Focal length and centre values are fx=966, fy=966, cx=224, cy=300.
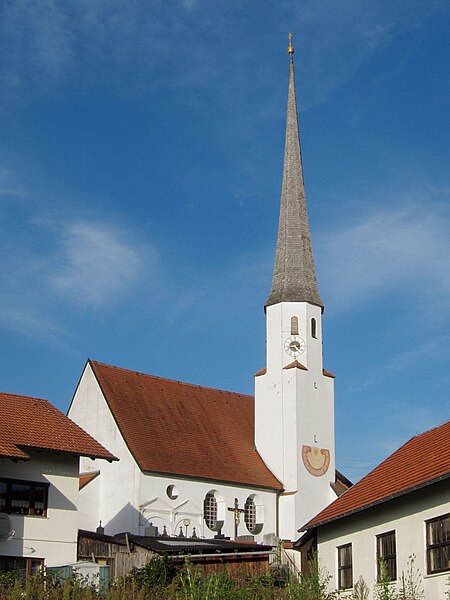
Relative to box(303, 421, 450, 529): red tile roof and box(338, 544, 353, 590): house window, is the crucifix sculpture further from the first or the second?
box(338, 544, 353, 590): house window

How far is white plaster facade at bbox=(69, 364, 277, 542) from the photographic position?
42625mm

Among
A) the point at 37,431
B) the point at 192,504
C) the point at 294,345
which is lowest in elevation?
the point at 192,504

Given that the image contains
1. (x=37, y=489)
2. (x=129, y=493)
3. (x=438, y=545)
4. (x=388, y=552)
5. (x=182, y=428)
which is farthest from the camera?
(x=182, y=428)

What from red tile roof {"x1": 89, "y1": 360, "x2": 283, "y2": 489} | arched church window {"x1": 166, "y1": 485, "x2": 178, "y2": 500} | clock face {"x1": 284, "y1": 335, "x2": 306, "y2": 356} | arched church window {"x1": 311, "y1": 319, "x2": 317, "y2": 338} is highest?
arched church window {"x1": 311, "y1": 319, "x2": 317, "y2": 338}

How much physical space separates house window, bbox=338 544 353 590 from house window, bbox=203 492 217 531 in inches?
733

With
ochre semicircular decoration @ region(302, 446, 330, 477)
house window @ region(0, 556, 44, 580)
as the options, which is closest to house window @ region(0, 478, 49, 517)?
house window @ region(0, 556, 44, 580)

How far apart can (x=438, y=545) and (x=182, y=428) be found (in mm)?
27163

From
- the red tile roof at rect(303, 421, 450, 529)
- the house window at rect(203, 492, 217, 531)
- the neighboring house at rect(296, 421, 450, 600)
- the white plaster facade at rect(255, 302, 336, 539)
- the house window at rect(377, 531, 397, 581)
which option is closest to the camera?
the neighboring house at rect(296, 421, 450, 600)

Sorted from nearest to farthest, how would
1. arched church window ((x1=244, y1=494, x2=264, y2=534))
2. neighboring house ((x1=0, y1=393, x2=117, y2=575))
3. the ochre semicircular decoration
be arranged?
1. neighboring house ((x1=0, y1=393, x2=117, y2=575))
2. arched church window ((x1=244, y1=494, x2=264, y2=534))
3. the ochre semicircular decoration

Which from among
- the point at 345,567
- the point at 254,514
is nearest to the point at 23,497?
the point at 345,567

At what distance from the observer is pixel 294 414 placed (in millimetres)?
49969

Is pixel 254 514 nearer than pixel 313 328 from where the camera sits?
Yes

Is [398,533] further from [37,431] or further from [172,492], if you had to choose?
[172,492]

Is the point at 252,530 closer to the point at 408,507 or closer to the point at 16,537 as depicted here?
the point at 16,537
